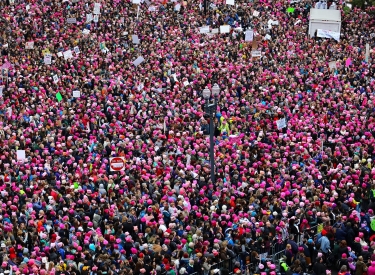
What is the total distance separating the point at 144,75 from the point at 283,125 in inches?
340

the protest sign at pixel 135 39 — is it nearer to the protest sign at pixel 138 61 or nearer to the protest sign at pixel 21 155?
the protest sign at pixel 138 61

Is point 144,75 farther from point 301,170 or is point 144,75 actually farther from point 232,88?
point 301,170

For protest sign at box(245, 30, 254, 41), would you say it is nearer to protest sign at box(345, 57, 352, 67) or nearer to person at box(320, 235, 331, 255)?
protest sign at box(345, 57, 352, 67)

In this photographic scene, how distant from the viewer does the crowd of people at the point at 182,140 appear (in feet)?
84.0

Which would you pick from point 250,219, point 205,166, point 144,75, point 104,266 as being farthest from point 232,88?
point 104,266

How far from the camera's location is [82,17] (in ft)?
154

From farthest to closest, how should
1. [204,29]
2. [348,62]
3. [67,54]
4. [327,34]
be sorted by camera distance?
[204,29] → [327,34] → [67,54] → [348,62]

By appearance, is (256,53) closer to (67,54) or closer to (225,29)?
(225,29)

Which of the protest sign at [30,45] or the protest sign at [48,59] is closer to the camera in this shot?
the protest sign at [48,59]

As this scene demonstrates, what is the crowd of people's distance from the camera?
84.0 ft

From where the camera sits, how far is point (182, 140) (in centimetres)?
3272

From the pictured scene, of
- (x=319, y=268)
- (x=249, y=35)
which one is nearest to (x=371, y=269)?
(x=319, y=268)

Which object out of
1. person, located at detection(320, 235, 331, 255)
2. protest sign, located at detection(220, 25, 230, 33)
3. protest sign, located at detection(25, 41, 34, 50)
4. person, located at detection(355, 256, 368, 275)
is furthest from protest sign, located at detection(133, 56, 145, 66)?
person, located at detection(355, 256, 368, 275)

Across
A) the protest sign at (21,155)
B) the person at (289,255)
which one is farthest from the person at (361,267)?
the protest sign at (21,155)
